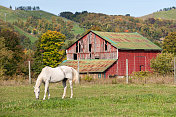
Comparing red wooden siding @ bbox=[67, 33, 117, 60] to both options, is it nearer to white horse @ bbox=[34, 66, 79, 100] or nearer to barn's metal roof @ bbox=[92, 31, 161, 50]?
barn's metal roof @ bbox=[92, 31, 161, 50]

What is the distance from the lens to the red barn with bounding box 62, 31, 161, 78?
57.9 metres

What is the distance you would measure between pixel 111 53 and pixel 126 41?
4152mm

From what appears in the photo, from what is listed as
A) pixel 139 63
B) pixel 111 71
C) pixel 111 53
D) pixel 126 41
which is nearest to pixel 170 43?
pixel 126 41

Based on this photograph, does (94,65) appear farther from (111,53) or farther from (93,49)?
(93,49)

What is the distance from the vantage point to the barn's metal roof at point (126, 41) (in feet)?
199

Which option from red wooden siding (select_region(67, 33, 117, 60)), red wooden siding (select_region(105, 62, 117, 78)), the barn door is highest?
red wooden siding (select_region(67, 33, 117, 60))

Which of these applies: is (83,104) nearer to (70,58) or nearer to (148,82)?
(148,82)

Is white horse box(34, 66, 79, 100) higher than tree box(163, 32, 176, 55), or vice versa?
tree box(163, 32, 176, 55)

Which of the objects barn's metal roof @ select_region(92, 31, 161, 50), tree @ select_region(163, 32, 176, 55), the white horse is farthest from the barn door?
tree @ select_region(163, 32, 176, 55)

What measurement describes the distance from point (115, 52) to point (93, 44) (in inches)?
254

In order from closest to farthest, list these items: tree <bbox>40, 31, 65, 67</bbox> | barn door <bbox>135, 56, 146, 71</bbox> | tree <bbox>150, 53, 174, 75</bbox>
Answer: tree <bbox>150, 53, 174, 75</bbox>
barn door <bbox>135, 56, 146, 71</bbox>
tree <bbox>40, 31, 65, 67</bbox>

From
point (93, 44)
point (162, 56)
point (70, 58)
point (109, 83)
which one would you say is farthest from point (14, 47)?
point (109, 83)

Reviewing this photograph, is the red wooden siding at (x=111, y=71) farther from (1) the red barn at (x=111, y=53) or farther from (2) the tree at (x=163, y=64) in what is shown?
(2) the tree at (x=163, y=64)

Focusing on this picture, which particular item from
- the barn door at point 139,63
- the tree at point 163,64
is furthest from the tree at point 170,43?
the tree at point 163,64
